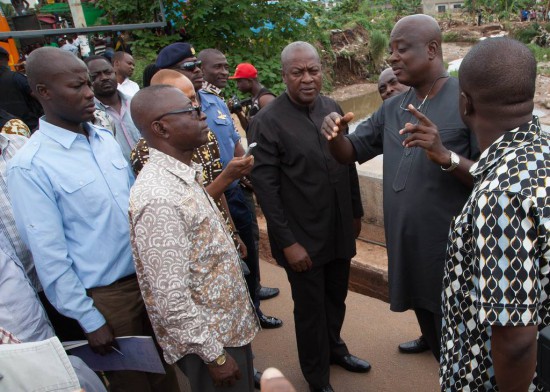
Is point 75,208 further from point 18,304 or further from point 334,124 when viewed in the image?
point 334,124

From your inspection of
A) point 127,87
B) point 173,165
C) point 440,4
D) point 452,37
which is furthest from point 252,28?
point 440,4

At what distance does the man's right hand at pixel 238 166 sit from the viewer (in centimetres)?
237

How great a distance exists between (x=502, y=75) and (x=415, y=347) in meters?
2.24

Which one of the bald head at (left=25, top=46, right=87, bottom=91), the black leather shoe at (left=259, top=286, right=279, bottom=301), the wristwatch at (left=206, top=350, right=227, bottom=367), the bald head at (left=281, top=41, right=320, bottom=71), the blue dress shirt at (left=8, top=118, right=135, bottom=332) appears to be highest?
the bald head at (left=25, top=46, right=87, bottom=91)

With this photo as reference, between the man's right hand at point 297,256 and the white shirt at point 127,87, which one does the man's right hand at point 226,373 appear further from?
the white shirt at point 127,87

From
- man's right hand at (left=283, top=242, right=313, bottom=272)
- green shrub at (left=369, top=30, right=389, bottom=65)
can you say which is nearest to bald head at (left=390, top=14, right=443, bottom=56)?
man's right hand at (left=283, top=242, right=313, bottom=272)

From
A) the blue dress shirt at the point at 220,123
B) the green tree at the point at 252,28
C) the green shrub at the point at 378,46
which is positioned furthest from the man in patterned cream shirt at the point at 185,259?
the green shrub at the point at 378,46

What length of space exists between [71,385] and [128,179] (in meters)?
1.08

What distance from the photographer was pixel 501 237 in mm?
1290

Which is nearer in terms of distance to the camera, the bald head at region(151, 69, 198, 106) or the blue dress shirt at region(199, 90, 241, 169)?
the bald head at region(151, 69, 198, 106)

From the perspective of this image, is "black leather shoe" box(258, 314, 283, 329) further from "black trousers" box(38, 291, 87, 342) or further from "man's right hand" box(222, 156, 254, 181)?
"man's right hand" box(222, 156, 254, 181)

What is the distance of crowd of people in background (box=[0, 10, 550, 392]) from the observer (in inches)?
54.3

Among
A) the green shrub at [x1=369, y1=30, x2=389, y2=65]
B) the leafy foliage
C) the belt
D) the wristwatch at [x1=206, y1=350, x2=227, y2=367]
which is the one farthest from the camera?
the green shrub at [x1=369, y1=30, x2=389, y2=65]

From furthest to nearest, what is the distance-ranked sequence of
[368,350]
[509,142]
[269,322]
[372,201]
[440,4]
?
[440,4] < [372,201] < [269,322] < [368,350] < [509,142]
